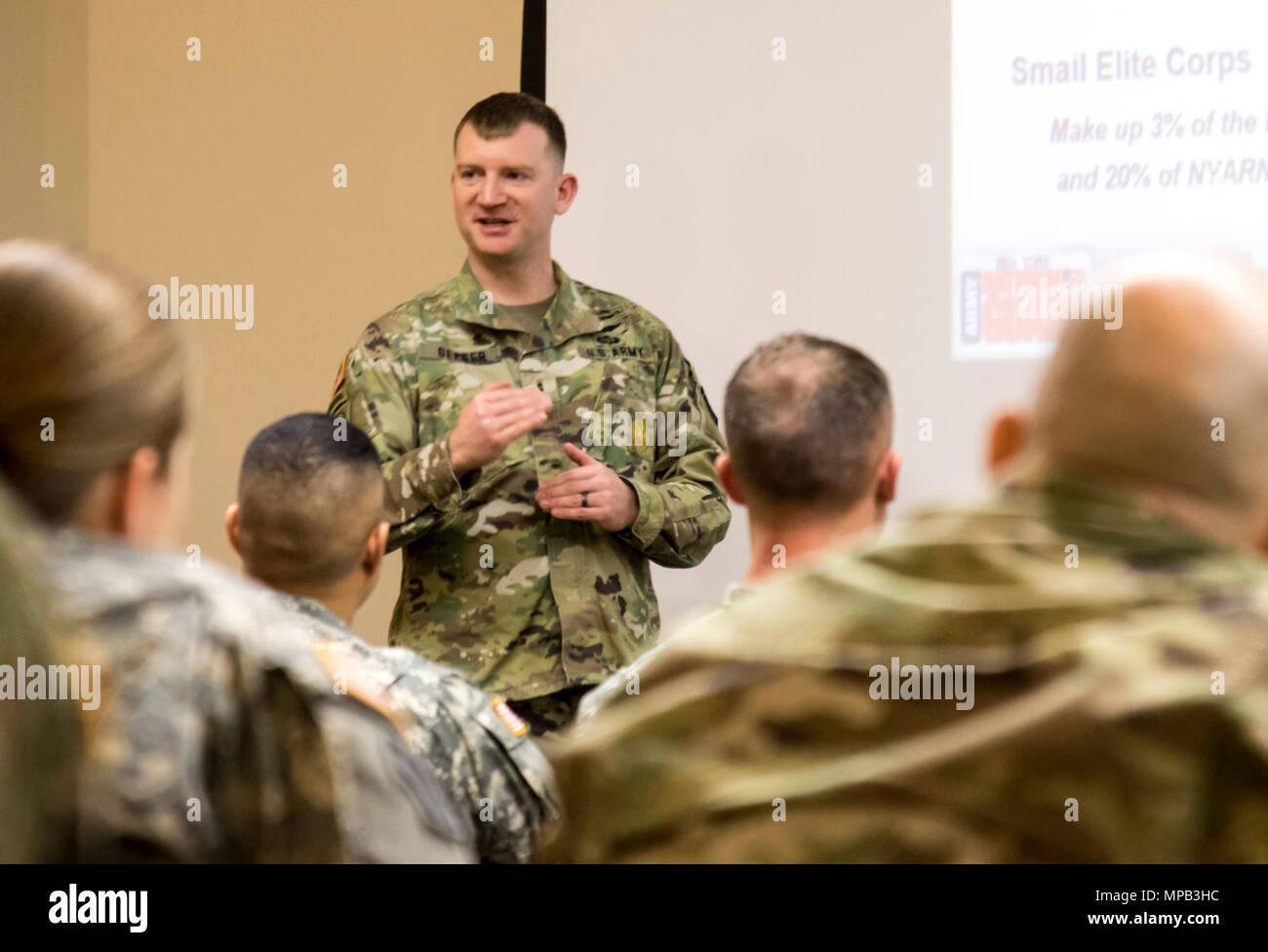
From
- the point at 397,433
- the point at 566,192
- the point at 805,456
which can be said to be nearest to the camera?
the point at 805,456

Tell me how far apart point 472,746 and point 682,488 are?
3.61ft

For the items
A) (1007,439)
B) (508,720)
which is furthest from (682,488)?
(1007,439)

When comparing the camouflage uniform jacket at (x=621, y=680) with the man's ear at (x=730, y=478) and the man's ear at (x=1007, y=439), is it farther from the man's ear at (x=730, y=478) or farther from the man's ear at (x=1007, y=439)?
the man's ear at (x=1007, y=439)

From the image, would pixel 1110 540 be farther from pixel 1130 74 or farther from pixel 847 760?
pixel 1130 74

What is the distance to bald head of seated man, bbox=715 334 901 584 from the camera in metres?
1.66

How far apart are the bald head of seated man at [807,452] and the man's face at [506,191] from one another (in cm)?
101

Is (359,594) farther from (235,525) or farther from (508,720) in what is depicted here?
(508,720)

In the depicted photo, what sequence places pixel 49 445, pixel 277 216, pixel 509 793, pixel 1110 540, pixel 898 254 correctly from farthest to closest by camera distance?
pixel 277 216 < pixel 898 254 < pixel 509 793 < pixel 49 445 < pixel 1110 540

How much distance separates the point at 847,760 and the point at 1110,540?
0.64ft

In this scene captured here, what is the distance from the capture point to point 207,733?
84 centimetres

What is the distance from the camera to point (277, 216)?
3.88 m

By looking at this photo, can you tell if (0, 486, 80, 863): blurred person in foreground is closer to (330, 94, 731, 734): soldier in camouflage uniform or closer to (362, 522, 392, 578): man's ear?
(362, 522, 392, 578): man's ear
